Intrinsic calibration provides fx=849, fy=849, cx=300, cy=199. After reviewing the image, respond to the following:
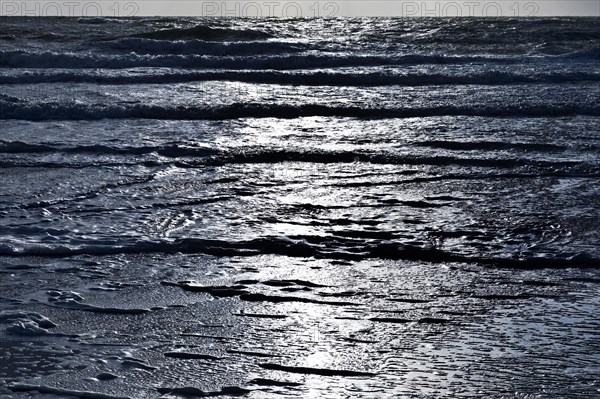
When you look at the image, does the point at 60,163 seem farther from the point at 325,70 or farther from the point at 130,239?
the point at 325,70

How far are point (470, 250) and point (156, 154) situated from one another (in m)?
3.37

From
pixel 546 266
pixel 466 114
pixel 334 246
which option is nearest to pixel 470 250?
pixel 546 266

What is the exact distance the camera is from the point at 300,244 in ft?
15.9

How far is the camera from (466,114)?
955 cm

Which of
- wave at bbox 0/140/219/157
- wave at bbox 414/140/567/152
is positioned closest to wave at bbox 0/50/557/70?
wave at bbox 414/140/567/152

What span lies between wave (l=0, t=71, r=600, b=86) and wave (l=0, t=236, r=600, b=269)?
7961 millimetres

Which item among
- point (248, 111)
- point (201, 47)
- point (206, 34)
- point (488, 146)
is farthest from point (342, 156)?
point (206, 34)

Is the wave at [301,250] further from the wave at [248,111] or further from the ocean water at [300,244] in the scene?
the wave at [248,111]

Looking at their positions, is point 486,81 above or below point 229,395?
above

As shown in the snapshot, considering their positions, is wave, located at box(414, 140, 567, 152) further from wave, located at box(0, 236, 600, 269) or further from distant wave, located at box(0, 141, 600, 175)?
wave, located at box(0, 236, 600, 269)

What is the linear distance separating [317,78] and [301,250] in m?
8.64

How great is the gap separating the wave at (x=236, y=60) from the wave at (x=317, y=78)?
138 cm

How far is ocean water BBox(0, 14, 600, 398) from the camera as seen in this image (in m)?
3.34

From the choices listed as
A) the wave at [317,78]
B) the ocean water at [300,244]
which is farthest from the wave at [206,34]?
the ocean water at [300,244]
